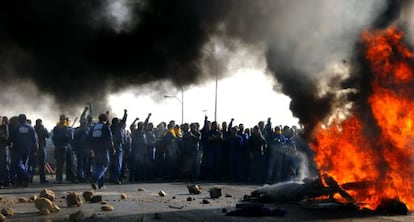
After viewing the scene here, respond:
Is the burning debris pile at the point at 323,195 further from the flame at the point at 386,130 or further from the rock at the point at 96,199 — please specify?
the rock at the point at 96,199

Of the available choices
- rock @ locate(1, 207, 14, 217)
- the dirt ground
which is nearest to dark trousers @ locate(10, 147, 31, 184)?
the dirt ground

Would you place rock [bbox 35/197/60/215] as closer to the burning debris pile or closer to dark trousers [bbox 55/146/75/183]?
the burning debris pile

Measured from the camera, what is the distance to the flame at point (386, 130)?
36.8 feet

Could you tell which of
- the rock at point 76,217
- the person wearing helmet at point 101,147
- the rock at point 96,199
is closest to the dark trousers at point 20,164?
the person wearing helmet at point 101,147

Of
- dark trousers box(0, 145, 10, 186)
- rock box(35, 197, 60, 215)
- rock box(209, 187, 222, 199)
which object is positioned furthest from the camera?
dark trousers box(0, 145, 10, 186)

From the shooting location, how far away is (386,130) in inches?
443

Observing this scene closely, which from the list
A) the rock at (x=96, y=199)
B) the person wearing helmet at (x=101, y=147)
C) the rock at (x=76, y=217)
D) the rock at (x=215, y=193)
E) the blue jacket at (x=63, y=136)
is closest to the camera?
the rock at (x=76, y=217)

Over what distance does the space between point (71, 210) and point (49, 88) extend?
314cm

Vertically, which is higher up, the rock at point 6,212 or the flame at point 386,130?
the flame at point 386,130

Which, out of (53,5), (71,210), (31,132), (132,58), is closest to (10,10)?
(53,5)

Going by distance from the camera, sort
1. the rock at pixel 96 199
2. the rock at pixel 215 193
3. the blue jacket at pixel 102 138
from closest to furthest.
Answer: the rock at pixel 96 199 → the rock at pixel 215 193 → the blue jacket at pixel 102 138

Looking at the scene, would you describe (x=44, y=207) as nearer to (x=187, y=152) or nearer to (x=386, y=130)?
(x=386, y=130)

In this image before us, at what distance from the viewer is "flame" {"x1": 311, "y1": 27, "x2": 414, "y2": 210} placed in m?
11.2

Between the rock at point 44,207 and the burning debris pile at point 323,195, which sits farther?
the burning debris pile at point 323,195
